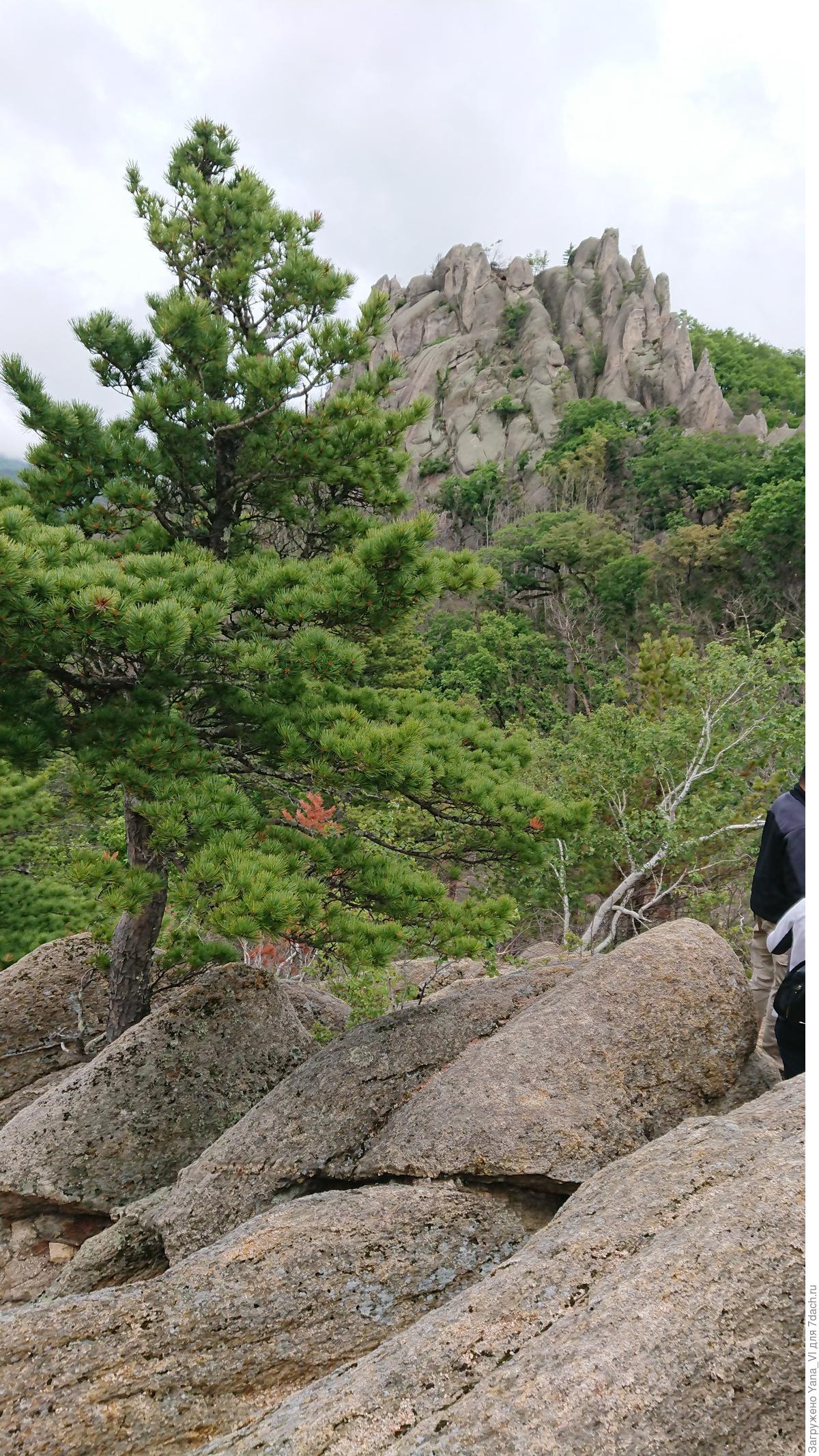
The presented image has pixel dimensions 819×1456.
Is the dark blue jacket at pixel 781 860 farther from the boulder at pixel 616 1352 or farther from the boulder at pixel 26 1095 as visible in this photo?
the boulder at pixel 26 1095

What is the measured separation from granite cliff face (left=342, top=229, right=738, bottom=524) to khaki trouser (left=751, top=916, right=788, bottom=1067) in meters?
40.5

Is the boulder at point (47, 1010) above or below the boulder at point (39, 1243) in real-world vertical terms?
Result: above

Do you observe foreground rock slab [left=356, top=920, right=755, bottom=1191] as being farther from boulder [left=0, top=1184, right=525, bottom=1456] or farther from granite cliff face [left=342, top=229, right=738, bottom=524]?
granite cliff face [left=342, top=229, right=738, bottom=524]

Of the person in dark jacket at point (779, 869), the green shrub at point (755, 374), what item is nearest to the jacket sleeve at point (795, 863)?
the person in dark jacket at point (779, 869)

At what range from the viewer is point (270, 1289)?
2445mm

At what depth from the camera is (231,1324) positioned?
2.34m

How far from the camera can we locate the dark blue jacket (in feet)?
9.88

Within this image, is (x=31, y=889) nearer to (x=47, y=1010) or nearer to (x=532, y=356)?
(x=47, y=1010)

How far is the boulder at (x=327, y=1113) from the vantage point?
3475 mm

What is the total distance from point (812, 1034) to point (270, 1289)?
208cm

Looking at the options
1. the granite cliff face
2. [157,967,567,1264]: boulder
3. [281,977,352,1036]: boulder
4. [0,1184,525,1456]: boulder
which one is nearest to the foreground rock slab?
[157,967,567,1264]: boulder

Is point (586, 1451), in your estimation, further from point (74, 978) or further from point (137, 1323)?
point (74, 978)

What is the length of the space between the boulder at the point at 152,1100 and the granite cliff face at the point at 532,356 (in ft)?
132

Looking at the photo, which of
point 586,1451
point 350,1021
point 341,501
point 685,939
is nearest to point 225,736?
point 341,501
